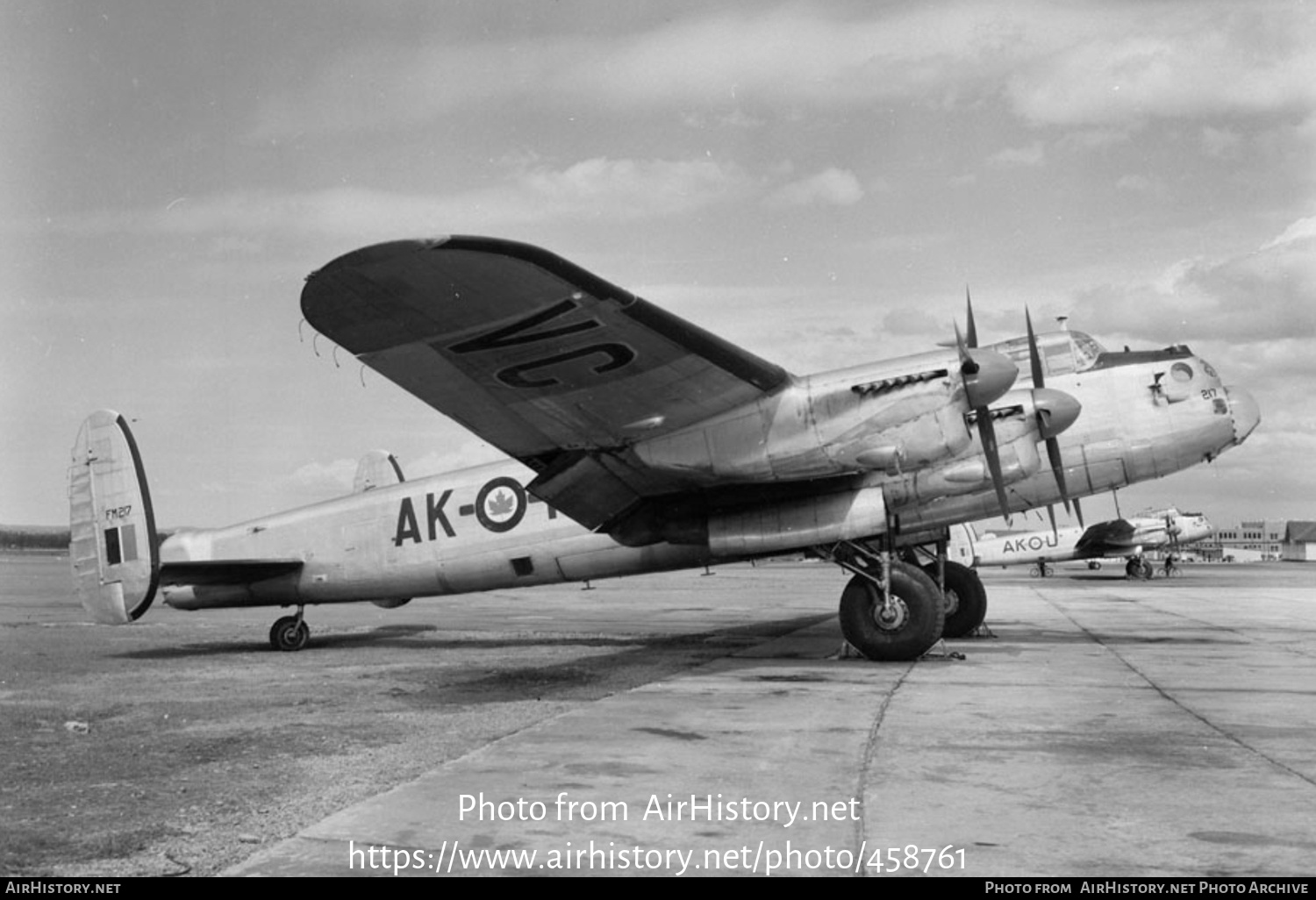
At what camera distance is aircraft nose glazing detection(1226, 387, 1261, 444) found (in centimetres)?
1270

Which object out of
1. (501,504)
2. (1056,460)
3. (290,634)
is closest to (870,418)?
(1056,460)

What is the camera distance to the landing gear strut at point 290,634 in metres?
15.2

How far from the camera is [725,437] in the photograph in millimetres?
A: 10797

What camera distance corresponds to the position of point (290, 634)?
15.3m

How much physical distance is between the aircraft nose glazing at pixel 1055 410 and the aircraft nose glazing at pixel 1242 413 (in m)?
2.36

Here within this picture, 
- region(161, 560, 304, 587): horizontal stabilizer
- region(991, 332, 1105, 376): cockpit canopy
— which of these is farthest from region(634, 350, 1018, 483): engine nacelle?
region(161, 560, 304, 587): horizontal stabilizer

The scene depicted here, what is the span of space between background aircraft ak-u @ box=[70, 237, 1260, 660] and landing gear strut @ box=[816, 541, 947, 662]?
22mm

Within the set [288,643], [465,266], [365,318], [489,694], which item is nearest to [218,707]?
[489,694]

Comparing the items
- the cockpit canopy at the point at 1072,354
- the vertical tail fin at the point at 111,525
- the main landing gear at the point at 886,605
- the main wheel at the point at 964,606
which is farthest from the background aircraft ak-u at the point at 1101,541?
the vertical tail fin at the point at 111,525

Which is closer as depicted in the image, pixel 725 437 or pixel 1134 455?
pixel 725 437

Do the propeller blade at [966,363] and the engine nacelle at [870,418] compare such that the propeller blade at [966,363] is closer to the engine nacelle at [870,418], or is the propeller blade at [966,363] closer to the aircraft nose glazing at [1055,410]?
the engine nacelle at [870,418]

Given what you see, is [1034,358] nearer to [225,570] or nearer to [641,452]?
[641,452]

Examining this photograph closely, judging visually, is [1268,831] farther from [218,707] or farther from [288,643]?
[288,643]
